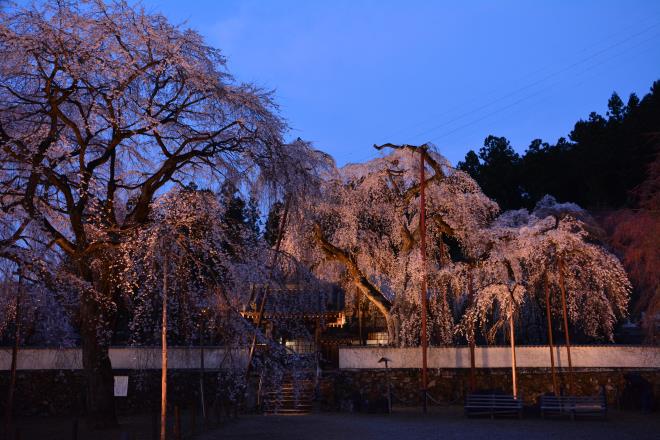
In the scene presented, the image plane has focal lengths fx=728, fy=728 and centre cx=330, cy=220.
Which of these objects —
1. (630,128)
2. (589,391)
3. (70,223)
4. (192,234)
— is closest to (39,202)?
(70,223)

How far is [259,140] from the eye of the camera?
18.1 meters

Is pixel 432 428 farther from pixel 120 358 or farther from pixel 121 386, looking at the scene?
pixel 120 358

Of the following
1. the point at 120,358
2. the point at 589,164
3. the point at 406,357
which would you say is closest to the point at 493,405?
the point at 406,357

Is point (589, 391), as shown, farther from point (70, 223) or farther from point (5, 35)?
point (5, 35)

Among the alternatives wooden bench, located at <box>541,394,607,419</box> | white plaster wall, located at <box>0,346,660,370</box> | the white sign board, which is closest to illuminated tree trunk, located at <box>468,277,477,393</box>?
white plaster wall, located at <box>0,346,660,370</box>

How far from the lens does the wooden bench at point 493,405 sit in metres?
22.8

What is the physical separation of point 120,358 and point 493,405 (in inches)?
574

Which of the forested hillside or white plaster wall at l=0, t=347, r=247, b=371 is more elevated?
the forested hillside

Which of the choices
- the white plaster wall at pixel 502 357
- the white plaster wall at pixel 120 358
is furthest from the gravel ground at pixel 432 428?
the white plaster wall at pixel 120 358

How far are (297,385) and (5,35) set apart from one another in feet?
33.3

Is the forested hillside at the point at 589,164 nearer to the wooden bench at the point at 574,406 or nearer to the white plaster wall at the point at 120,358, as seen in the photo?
the wooden bench at the point at 574,406

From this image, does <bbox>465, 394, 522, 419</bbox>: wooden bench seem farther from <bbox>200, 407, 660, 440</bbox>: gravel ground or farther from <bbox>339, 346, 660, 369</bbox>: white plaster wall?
<bbox>339, 346, 660, 369</bbox>: white plaster wall

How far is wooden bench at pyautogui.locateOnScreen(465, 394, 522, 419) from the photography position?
22797 millimetres

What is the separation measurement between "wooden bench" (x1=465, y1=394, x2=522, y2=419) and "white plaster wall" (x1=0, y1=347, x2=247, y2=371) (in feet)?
29.7
